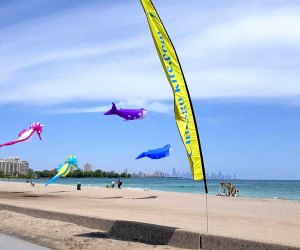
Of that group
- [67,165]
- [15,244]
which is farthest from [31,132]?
[15,244]

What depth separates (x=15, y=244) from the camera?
370 inches

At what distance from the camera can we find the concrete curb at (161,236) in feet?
27.1

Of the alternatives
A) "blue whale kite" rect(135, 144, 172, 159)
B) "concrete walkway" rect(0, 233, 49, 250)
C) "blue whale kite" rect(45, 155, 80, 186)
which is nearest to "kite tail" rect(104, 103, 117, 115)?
"blue whale kite" rect(135, 144, 172, 159)

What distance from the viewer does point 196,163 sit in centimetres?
932

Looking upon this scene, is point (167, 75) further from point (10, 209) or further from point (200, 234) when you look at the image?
point (10, 209)

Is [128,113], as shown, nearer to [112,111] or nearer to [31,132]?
[112,111]

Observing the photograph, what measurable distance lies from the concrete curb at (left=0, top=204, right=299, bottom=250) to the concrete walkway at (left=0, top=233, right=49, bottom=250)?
224 cm

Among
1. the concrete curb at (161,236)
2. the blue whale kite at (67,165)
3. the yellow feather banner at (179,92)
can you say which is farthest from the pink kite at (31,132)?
the yellow feather banner at (179,92)

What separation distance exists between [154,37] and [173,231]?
449cm

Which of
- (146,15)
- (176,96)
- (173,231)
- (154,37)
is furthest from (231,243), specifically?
(146,15)

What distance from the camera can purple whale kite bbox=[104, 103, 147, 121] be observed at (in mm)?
25359

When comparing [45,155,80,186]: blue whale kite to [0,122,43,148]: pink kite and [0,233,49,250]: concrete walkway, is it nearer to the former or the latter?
[0,122,43,148]: pink kite

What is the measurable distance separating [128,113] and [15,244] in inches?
657

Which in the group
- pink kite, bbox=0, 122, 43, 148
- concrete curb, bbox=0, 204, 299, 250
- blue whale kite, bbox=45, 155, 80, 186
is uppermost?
pink kite, bbox=0, 122, 43, 148
